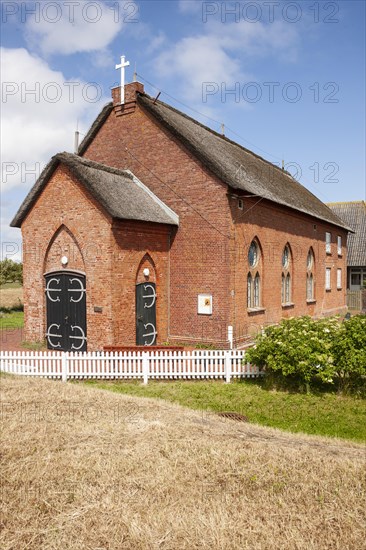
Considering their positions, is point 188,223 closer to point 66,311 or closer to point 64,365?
point 66,311

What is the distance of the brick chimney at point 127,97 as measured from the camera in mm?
19000

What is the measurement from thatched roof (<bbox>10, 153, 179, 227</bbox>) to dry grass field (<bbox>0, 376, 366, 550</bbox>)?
27.0 feet

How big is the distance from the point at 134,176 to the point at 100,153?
2621 millimetres

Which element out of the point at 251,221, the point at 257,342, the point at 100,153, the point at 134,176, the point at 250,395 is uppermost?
the point at 100,153

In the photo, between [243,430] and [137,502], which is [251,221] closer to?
[243,430]

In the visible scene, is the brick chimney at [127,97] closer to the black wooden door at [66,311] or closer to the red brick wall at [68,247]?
the red brick wall at [68,247]

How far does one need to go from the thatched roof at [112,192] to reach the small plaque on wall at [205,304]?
124 inches

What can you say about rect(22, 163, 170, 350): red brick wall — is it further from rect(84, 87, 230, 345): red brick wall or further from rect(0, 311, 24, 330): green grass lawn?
rect(0, 311, 24, 330): green grass lawn

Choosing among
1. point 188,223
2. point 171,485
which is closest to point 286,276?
point 188,223

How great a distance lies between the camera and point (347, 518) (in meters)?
5.40

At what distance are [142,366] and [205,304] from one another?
4.53 m

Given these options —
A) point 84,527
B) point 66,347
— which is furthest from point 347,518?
point 66,347

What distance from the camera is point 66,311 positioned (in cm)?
1677

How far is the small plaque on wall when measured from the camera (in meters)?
17.1
